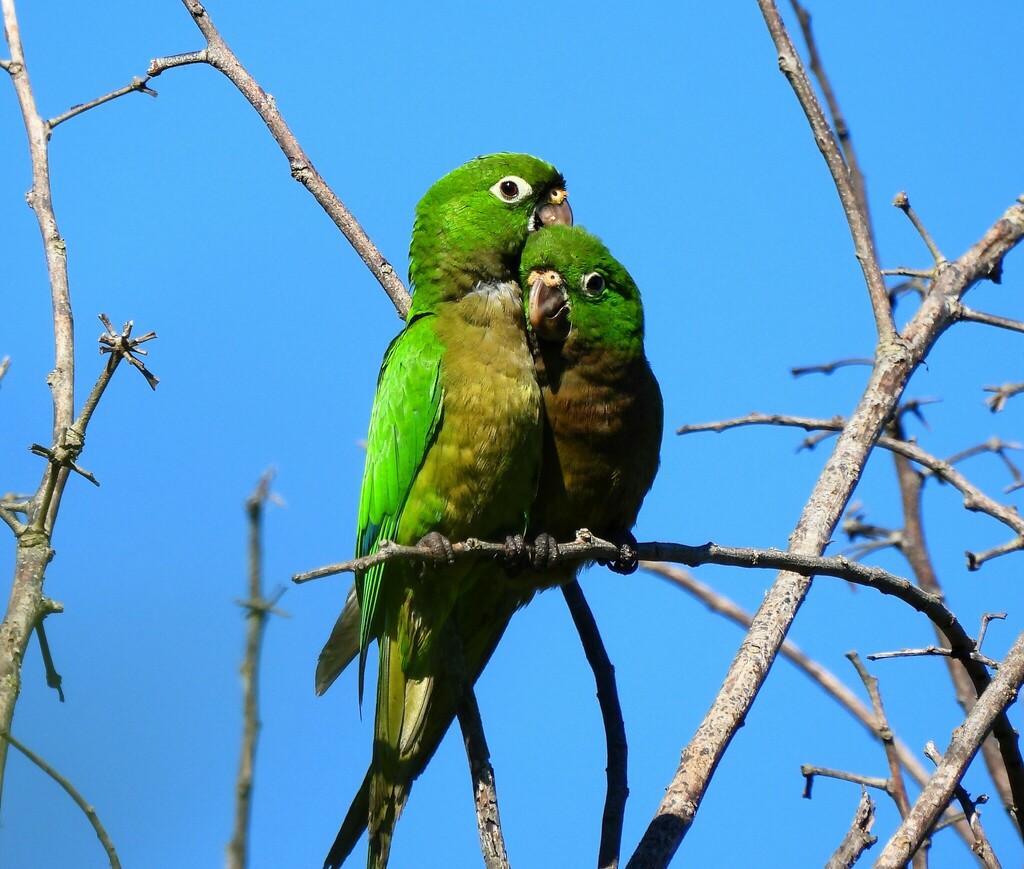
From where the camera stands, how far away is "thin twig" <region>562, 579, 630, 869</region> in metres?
4.07

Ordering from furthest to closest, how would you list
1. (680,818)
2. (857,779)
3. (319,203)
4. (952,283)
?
(319,203), (952,283), (857,779), (680,818)

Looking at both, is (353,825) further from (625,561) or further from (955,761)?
(955,761)

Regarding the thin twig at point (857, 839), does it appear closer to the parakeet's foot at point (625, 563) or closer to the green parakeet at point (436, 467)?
the parakeet's foot at point (625, 563)

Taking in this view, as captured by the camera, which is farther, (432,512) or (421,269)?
(421,269)

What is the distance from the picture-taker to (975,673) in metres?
3.76

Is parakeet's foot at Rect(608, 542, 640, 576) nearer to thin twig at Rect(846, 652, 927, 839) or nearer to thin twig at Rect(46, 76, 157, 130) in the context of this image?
thin twig at Rect(846, 652, 927, 839)

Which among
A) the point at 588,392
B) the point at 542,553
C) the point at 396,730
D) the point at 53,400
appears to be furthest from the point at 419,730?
the point at 53,400

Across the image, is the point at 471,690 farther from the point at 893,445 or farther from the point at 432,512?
the point at 893,445

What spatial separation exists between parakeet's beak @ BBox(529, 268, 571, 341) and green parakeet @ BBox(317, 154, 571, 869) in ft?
0.29

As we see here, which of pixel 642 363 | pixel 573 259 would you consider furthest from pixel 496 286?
pixel 642 363

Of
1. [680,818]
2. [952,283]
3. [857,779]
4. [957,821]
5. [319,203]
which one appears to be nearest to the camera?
[680,818]

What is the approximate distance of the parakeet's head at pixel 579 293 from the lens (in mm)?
4742

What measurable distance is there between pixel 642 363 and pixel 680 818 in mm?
2038

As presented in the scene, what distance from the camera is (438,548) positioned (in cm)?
408
